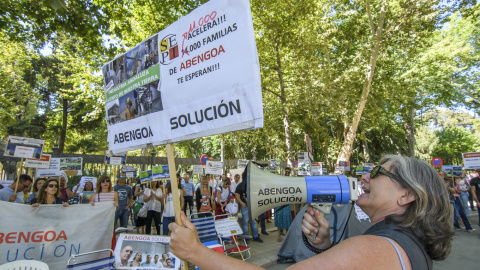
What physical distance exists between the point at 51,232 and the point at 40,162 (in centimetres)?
456

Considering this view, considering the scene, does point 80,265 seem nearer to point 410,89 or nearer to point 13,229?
point 13,229

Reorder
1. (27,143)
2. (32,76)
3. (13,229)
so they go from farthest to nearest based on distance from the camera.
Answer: (32,76) → (27,143) → (13,229)

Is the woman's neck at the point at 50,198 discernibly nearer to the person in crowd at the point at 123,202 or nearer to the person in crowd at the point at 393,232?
the person in crowd at the point at 123,202

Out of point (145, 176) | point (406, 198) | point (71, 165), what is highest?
point (71, 165)

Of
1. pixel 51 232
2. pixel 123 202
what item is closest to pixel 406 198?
pixel 51 232

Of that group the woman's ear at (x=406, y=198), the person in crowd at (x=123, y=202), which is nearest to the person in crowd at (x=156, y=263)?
the person in crowd at (x=123, y=202)

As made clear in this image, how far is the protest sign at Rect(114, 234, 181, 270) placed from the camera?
372 centimetres

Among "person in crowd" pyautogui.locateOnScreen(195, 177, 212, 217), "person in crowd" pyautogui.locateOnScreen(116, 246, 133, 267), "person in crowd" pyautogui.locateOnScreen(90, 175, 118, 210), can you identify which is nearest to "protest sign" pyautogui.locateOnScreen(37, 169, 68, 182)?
"person in crowd" pyautogui.locateOnScreen(90, 175, 118, 210)

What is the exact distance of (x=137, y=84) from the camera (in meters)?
2.13

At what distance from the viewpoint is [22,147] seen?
660cm

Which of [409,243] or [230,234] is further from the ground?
[409,243]

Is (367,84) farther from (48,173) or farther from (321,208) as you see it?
(48,173)

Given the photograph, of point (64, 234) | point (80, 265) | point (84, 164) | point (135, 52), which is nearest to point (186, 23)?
point (135, 52)

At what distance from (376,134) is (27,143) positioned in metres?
28.3
